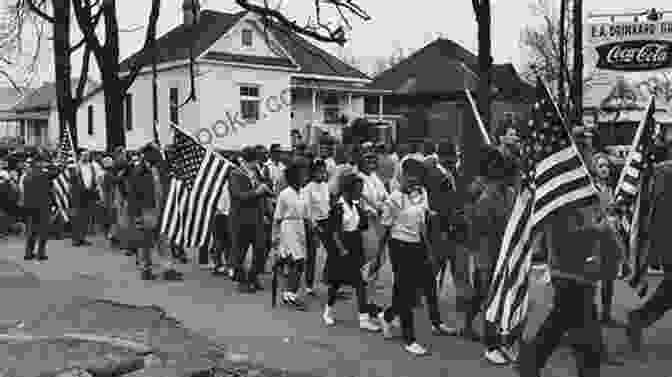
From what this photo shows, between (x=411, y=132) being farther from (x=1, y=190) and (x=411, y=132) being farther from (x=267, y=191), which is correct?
(x=267, y=191)

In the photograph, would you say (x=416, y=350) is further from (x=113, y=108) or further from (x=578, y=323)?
(x=113, y=108)

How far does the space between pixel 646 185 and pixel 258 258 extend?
5.13m

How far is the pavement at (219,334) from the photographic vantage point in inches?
275

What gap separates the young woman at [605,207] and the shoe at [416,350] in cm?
178

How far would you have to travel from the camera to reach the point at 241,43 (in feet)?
117

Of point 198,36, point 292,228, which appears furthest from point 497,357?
point 198,36

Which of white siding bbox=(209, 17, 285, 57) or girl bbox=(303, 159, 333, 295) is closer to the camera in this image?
girl bbox=(303, 159, 333, 295)

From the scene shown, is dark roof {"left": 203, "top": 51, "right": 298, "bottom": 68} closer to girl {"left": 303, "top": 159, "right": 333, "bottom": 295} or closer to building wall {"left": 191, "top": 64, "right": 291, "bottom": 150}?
building wall {"left": 191, "top": 64, "right": 291, "bottom": 150}

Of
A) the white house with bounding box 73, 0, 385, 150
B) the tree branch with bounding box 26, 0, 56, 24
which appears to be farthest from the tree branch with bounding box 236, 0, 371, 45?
the white house with bounding box 73, 0, 385, 150

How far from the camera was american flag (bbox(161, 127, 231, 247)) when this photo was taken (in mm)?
10984

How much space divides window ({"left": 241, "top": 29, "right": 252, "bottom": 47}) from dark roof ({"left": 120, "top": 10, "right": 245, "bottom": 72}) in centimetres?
71

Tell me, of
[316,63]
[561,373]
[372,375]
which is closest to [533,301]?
[561,373]

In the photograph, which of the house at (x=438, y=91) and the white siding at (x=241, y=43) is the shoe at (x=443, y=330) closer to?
the white siding at (x=241, y=43)

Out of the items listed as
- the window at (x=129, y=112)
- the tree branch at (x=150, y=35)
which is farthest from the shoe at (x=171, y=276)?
the window at (x=129, y=112)
